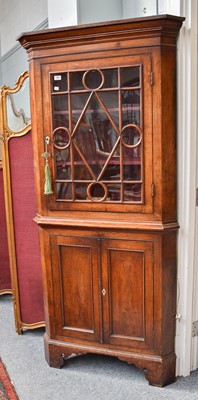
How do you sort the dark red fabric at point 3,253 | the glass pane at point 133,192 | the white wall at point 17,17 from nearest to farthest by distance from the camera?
the glass pane at point 133,192, the dark red fabric at point 3,253, the white wall at point 17,17

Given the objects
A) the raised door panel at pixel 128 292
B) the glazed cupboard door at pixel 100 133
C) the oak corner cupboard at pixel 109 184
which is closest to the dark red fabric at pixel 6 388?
the oak corner cupboard at pixel 109 184

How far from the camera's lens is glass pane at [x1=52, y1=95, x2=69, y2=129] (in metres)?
1.99

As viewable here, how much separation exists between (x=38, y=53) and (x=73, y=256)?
3.59ft

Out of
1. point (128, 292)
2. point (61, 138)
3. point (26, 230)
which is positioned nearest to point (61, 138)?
point (61, 138)

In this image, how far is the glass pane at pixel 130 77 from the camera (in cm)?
183

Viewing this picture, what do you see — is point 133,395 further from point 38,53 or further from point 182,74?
point 38,53

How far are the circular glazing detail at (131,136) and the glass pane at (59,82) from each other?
385 millimetres

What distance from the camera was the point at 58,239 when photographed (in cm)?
213

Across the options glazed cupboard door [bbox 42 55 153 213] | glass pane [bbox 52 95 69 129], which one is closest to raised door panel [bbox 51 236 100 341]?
glazed cupboard door [bbox 42 55 153 213]

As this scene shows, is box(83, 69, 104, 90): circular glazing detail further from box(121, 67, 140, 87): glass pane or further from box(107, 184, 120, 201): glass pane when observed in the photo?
box(107, 184, 120, 201): glass pane

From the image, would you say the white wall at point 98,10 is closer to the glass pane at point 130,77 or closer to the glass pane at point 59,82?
the glass pane at point 59,82

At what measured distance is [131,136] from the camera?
1908mm

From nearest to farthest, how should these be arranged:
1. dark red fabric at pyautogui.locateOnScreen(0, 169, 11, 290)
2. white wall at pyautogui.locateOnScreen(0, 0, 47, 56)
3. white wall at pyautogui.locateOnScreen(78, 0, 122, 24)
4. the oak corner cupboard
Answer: the oak corner cupboard < white wall at pyautogui.locateOnScreen(78, 0, 122, 24) < dark red fabric at pyautogui.locateOnScreen(0, 169, 11, 290) < white wall at pyautogui.locateOnScreen(0, 0, 47, 56)

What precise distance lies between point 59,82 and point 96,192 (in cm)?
60
